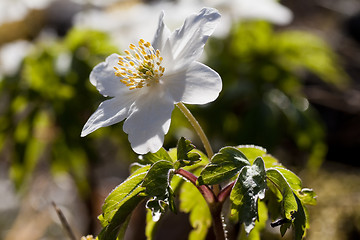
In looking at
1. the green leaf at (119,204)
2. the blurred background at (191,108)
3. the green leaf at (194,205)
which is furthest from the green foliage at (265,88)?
the green leaf at (119,204)

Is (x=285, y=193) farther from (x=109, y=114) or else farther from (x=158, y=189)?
(x=109, y=114)

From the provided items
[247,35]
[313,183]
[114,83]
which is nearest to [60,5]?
[247,35]

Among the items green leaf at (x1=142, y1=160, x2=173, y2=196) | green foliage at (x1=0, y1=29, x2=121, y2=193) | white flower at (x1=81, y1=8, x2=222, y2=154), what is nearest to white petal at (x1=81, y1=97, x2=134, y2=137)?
white flower at (x1=81, y1=8, x2=222, y2=154)

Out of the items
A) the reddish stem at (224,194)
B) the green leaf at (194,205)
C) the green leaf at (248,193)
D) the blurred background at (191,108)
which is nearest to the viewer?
the green leaf at (248,193)

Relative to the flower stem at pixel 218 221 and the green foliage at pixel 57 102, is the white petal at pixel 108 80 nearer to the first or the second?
the flower stem at pixel 218 221

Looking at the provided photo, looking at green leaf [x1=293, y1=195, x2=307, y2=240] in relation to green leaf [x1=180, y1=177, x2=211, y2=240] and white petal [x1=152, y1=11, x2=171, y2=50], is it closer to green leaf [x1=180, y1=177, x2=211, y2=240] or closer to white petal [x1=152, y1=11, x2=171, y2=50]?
green leaf [x1=180, y1=177, x2=211, y2=240]

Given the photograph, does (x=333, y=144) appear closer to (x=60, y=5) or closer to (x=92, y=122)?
(x=92, y=122)

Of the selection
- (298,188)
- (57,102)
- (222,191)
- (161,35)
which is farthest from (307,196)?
(57,102)
